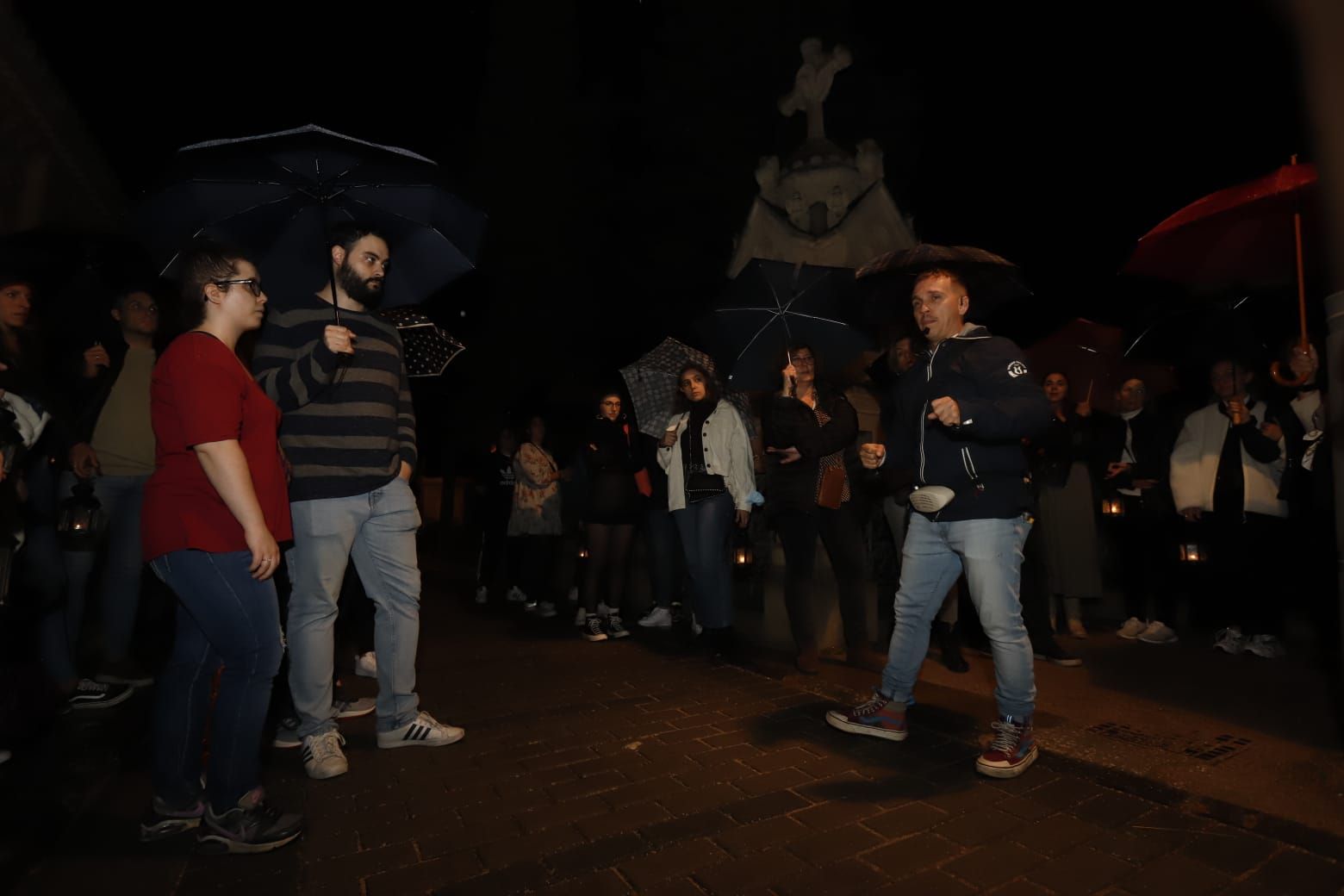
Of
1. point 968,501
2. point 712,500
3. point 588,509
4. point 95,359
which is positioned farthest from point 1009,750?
point 95,359

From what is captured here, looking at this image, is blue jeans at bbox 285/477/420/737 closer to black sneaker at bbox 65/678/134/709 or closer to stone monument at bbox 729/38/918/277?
black sneaker at bbox 65/678/134/709

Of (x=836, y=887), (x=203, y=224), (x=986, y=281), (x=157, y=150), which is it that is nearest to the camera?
(x=836, y=887)

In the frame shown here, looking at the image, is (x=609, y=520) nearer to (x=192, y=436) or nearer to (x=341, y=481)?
(x=341, y=481)

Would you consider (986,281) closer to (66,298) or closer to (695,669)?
(695,669)

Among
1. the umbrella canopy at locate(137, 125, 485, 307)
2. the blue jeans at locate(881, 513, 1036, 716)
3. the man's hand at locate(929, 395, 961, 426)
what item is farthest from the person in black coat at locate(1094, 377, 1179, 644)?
the umbrella canopy at locate(137, 125, 485, 307)

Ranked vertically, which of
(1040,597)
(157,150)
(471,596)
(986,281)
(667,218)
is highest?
(667,218)

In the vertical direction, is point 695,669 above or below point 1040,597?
below

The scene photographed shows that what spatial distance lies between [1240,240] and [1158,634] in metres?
3.06

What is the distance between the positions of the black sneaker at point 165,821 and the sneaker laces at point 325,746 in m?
0.55

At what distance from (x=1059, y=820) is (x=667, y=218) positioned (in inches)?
601

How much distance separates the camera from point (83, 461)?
4.23 m

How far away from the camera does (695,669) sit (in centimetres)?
504

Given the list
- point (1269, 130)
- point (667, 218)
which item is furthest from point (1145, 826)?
point (667, 218)

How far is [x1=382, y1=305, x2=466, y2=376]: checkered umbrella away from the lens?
203 inches
